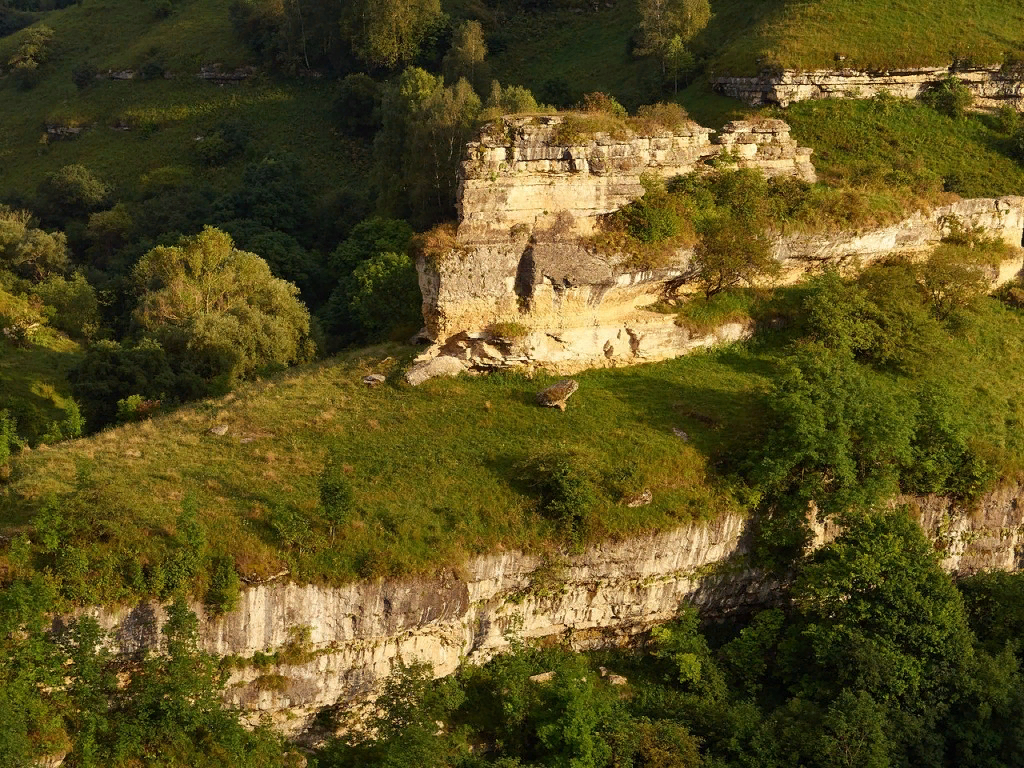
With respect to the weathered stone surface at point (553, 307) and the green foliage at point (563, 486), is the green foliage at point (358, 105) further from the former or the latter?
the green foliage at point (563, 486)

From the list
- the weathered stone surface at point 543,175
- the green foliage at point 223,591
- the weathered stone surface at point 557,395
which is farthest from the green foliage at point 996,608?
the green foliage at point 223,591

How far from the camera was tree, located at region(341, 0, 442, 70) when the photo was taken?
58.9 m

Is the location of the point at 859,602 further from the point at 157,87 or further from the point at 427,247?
the point at 157,87

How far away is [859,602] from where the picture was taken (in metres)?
23.1

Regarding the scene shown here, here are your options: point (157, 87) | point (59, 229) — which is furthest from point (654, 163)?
point (157, 87)

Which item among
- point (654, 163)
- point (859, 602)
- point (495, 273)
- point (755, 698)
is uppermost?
point (654, 163)

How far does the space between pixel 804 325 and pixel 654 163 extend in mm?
6239

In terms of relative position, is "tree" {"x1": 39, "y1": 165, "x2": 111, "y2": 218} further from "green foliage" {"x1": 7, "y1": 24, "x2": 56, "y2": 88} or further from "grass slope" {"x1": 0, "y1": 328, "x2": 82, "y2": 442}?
"green foliage" {"x1": 7, "y1": 24, "x2": 56, "y2": 88}

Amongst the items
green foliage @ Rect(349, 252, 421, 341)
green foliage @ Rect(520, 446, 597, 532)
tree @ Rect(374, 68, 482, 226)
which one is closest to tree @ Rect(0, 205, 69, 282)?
tree @ Rect(374, 68, 482, 226)

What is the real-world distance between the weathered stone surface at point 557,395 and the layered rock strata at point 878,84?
2316 cm

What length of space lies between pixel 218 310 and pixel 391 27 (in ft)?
90.2

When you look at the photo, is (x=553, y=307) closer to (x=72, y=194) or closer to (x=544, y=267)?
(x=544, y=267)

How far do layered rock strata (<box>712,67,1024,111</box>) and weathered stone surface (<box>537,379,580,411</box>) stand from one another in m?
23.2

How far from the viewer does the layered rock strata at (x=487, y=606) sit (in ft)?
65.6
